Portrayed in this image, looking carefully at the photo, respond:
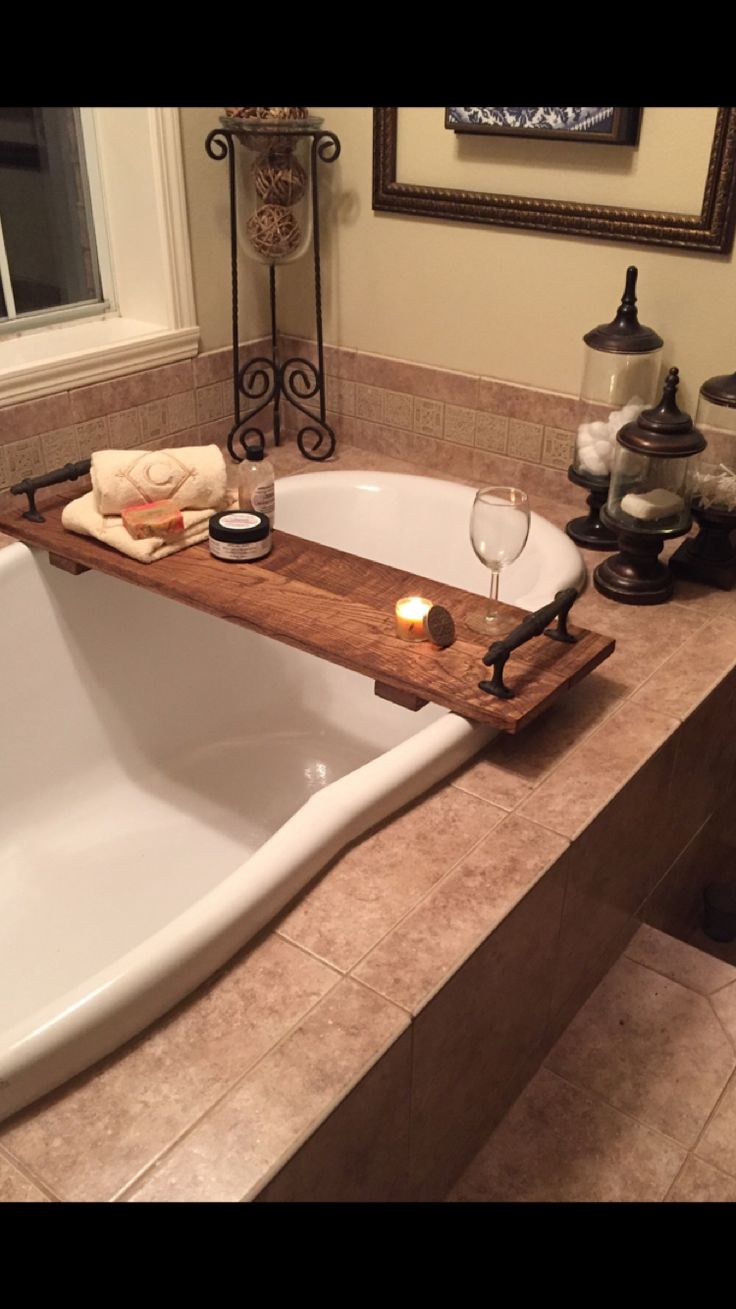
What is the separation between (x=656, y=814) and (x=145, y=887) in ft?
2.96

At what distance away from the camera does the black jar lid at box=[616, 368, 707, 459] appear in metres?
1.75

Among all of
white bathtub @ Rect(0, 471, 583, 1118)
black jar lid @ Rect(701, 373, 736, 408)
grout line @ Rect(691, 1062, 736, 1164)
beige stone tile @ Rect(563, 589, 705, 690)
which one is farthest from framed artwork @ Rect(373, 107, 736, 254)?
grout line @ Rect(691, 1062, 736, 1164)

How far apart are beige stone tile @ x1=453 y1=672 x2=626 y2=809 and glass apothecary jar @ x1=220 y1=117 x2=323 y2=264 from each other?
127 cm

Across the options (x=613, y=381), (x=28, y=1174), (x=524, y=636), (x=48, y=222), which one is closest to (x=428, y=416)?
(x=613, y=381)

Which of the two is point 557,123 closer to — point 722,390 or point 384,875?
point 722,390

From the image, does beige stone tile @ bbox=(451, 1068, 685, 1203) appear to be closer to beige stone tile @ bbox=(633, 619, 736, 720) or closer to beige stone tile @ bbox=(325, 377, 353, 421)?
beige stone tile @ bbox=(633, 619, 736, 720)

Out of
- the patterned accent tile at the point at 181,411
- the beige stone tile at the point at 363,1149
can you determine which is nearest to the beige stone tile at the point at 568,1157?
the beige stone tile at the point at 363,1149

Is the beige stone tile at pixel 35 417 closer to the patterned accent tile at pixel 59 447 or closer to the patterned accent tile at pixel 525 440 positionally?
the patterned accent tile at pixel 59 447

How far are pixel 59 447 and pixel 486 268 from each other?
3.18ft

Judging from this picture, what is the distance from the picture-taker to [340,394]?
2.57 metres

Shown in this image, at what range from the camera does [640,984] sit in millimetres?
1625

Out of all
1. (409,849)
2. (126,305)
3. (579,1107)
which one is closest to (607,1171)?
(579,1107)

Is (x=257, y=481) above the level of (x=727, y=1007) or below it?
Answer: above
